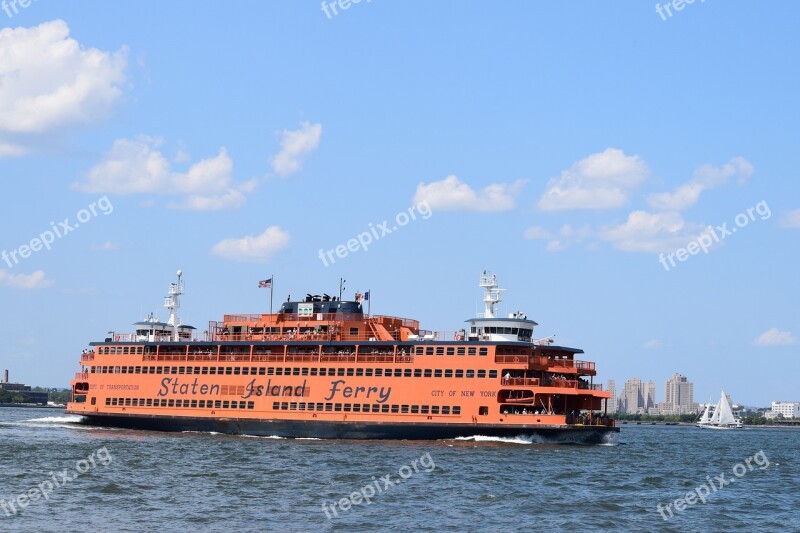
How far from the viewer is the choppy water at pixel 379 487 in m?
30.3

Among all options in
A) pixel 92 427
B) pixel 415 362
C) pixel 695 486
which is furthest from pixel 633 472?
pixel 92 427

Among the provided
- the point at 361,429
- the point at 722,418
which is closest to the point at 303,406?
the point at 361,429

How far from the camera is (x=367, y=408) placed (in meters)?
60.4

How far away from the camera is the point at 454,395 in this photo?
188 feet

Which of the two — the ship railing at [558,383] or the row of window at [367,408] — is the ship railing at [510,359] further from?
the row of window at [367,408]

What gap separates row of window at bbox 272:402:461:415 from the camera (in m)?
57.8

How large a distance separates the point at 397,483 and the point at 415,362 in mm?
20844

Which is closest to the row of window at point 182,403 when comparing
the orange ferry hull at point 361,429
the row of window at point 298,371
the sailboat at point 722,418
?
the orange ferry hull at point 361,429

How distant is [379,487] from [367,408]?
2331 centimetres

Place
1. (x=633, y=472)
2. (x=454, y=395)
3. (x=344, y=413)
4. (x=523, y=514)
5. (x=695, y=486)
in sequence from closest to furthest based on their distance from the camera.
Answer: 1. (x=523, y=514)
2. (x=695, y=486)
3. (x=633, y=472)
4. (x=454, y=395)
5. (x=344, y=413)

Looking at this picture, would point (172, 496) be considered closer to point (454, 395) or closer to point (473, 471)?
point (473, 471)

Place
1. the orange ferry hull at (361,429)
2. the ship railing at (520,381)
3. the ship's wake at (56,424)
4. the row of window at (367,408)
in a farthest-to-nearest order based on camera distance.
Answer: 1. the ship's wake at (56,424)
2. the row of window at (367,408)
3. the ship railing at (520,381)
4. the orange ferry hull at (361,429)

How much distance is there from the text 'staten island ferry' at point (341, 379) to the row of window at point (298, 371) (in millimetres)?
65

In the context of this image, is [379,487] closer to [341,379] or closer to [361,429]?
[361,429]
